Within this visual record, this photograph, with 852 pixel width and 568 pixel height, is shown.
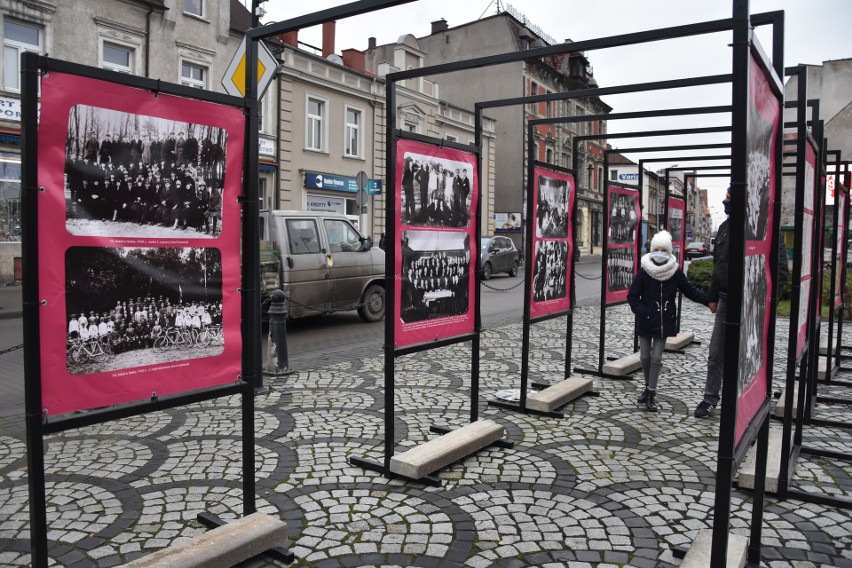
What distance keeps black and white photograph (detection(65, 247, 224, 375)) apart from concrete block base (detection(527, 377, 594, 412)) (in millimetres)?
3342

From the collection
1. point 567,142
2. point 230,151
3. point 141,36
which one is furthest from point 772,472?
point 567,142

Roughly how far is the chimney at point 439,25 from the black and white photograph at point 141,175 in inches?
1785

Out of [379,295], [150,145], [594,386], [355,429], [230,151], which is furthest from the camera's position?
[379,295]

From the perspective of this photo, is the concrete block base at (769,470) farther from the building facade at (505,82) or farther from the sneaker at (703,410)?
the building facade at (505,82)

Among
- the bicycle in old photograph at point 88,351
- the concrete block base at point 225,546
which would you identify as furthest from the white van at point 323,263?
the bicycle in old photograph at point 88,351

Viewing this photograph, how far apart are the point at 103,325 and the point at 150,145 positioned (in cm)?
79

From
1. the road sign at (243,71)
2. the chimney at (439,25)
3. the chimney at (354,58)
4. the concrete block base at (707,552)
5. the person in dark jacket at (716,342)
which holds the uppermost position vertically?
the chimney at (439,25)

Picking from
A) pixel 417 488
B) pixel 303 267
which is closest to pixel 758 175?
pixel 417 488

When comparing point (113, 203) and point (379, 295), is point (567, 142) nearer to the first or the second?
point (379, 295)

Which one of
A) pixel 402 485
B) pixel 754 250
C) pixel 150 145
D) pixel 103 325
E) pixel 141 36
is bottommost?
pixel 402 485

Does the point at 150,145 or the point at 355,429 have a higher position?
the point at 150,145

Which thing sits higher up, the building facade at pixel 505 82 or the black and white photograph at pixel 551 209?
the building facade at pixel 505 82

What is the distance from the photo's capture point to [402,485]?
4.16 metres

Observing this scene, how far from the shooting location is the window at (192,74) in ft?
70.6
